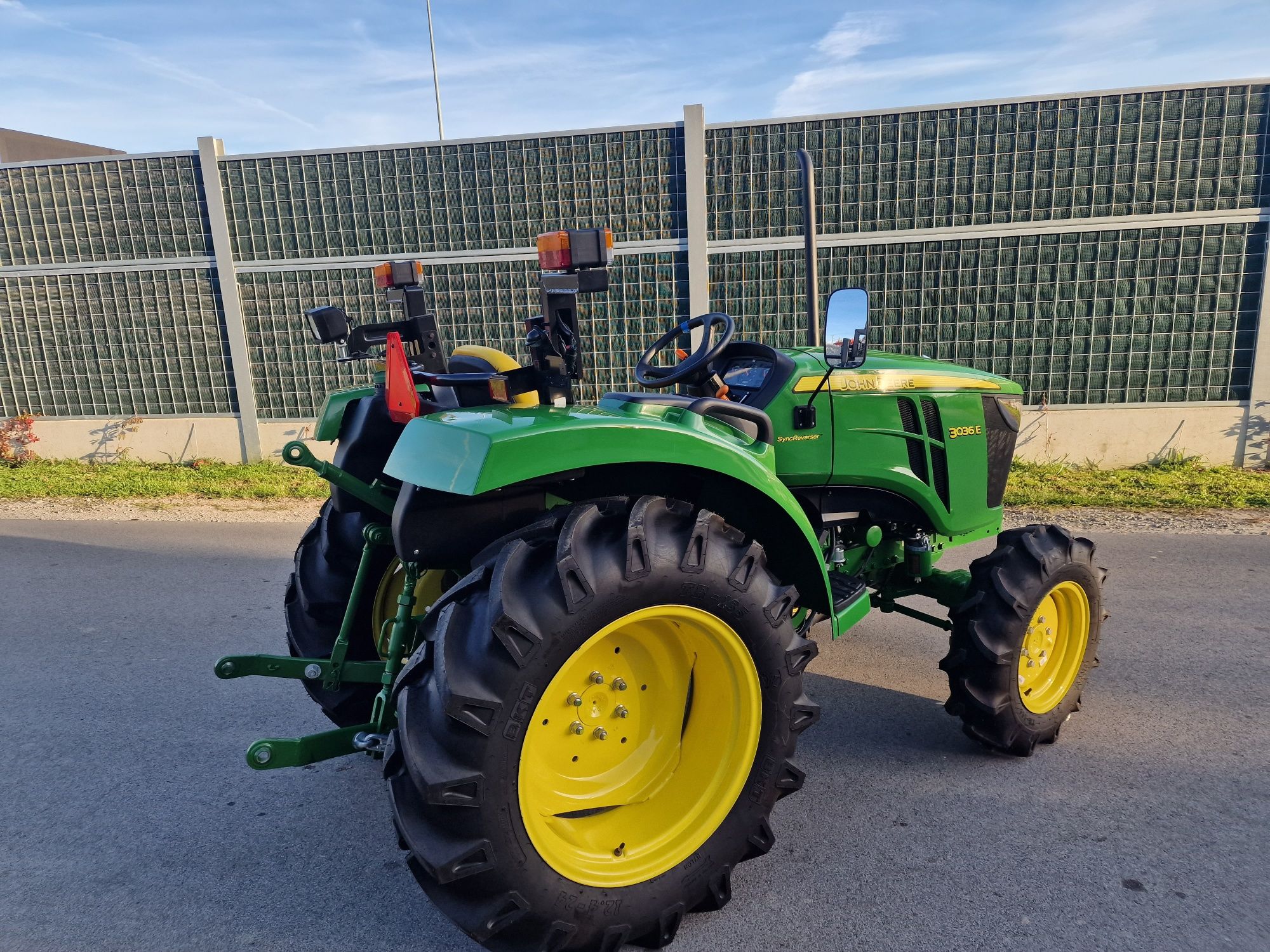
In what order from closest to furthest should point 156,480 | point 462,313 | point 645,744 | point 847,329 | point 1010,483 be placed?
point 645,744
point 847,329
point 1010,483
point 156,480
point 462,313

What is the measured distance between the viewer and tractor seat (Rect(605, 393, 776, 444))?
2.40m

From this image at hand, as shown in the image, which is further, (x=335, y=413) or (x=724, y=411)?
(x=335, y=413)

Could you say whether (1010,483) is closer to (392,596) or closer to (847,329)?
(847,329)

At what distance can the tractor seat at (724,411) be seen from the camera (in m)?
2.40

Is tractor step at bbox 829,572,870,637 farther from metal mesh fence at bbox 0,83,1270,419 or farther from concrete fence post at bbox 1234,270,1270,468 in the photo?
concrete fence post at bbox 1234,270,1270,468

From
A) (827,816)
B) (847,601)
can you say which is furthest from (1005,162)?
(827,816)

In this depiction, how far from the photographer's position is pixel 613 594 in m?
1.84

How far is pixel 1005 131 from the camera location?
24.1 feet

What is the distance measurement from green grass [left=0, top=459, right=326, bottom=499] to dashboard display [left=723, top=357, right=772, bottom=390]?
5424 millimetres

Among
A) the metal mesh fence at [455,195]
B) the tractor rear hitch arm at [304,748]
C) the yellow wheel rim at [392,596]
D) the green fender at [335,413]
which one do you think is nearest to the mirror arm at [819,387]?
the yellow wheel rim at [392,596]

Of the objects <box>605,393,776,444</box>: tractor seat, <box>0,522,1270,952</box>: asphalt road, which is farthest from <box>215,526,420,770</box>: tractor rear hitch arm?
<box>605,393,776,444</box>: tractor seat

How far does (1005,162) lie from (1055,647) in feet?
18.9

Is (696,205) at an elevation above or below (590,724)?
above

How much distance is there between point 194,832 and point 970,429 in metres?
3.05
